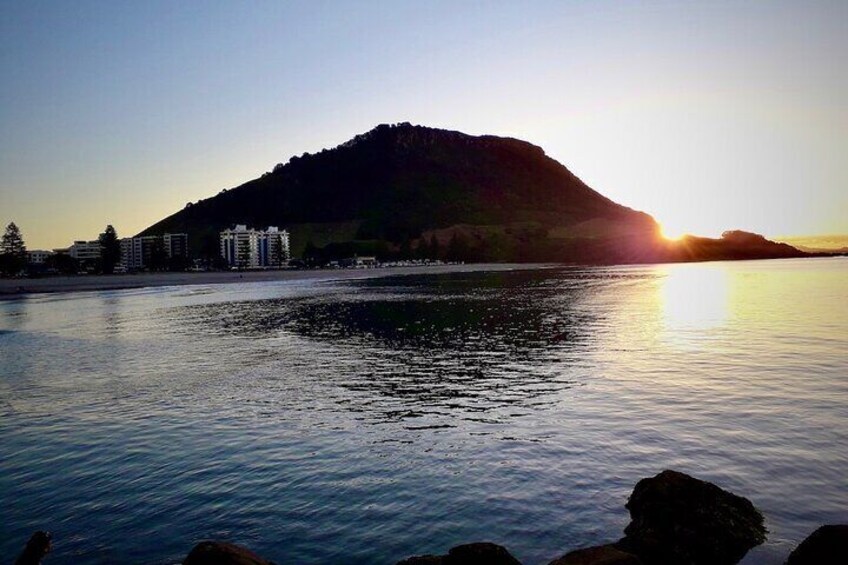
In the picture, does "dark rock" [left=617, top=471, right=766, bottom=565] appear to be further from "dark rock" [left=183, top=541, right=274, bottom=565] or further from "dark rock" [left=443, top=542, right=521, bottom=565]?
"dark rock" [left=183, top=541, right=274, bottom=565]

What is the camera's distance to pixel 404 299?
4286 inches

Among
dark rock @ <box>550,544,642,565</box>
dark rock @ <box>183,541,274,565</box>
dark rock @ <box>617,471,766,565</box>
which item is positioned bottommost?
dark rock @ <box>617,471,766,565</box>

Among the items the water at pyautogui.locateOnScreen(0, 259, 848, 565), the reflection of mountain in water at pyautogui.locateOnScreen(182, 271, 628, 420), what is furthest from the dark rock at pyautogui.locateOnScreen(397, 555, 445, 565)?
the reflection of mountain in water at pyautogui.locateOnScreen(182, 271, 628, 420)

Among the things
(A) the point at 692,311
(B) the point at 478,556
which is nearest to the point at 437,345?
(B) the point at 478,556

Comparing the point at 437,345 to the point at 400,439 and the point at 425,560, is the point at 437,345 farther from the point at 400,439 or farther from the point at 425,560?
the point at 425,560

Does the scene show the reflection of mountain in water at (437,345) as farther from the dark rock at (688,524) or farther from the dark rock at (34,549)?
the dark rock at (34,549)

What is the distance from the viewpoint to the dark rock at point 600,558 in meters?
11.8

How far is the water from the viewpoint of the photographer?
1642 centimetres

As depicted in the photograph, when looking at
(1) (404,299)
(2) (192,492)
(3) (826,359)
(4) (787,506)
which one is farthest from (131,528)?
(1) (404,299)

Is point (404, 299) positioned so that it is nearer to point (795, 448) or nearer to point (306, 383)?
point (306, 383)

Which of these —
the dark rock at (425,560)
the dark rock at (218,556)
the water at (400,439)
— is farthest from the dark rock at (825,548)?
the dark rock at (218,556)

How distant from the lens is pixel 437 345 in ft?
176

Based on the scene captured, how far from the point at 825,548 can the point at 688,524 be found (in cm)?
296

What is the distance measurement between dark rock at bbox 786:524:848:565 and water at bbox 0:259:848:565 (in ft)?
5.96
